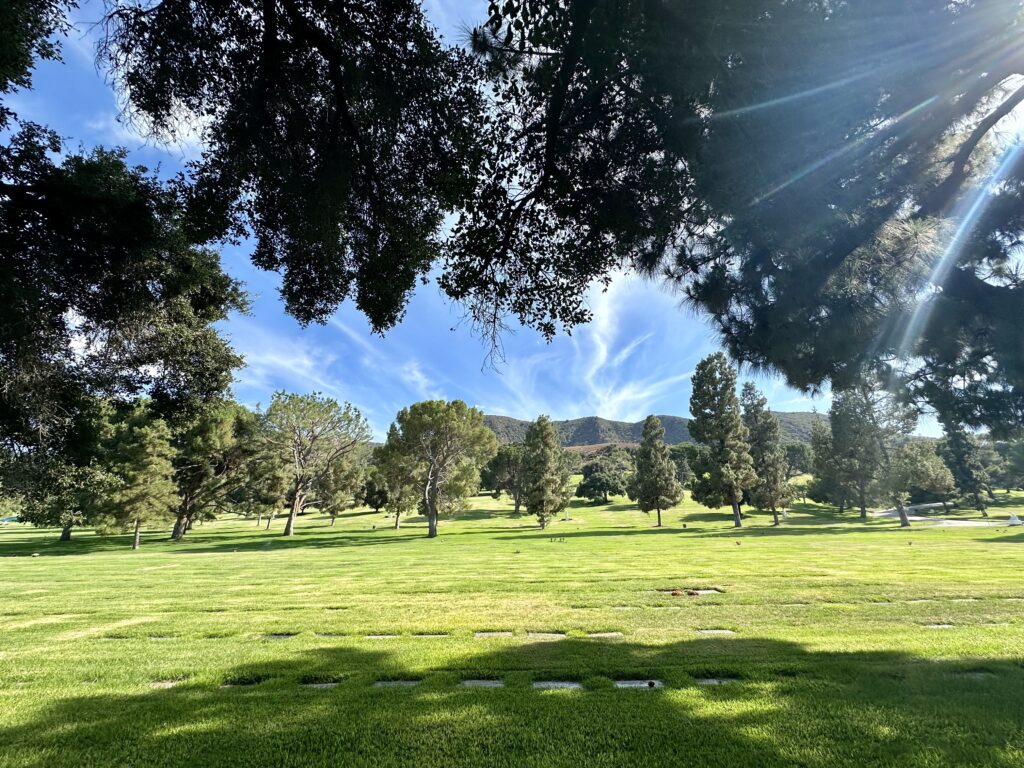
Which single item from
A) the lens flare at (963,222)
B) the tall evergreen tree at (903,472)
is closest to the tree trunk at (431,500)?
the lens flare at (963,222)

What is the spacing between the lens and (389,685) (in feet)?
13.2

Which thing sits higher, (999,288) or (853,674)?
(999,288)

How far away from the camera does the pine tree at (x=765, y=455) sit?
4053cm

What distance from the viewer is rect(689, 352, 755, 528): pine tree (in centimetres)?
3512

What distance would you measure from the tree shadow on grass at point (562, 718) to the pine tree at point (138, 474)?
91.8 feet

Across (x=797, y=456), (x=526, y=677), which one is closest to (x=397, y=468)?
(x=526, y=677)

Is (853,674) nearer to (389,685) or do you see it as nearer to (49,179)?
(389,685)

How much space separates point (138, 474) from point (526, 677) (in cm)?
3100

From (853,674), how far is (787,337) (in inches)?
→ 119

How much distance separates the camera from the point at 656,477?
39.8 metres

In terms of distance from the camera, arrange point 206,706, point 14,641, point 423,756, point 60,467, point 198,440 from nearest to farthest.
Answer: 1. point 423,756
2. point 206,706
3. point 14,641
4. point 60,467
5. point 198,440

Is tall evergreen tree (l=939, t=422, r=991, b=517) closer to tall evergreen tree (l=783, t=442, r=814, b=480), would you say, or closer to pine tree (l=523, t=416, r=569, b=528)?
tall evergreen tree (l=783, t=442, r=814, b=480)

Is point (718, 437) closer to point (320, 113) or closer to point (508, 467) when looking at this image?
point (320, 113)

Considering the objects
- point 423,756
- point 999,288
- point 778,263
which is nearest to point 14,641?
point 423,756
